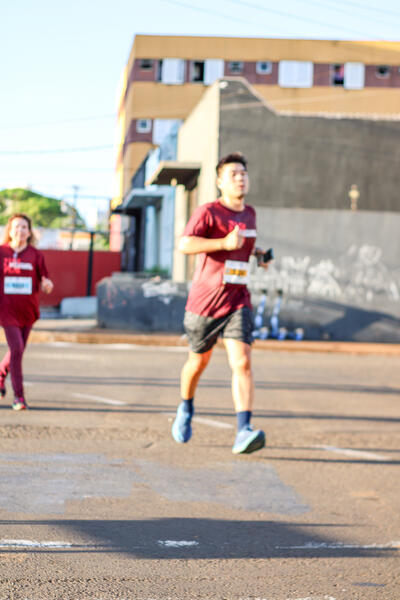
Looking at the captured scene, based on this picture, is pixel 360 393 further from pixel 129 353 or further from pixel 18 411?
pixel 129 353

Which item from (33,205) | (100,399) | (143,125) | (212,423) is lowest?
(100,399)

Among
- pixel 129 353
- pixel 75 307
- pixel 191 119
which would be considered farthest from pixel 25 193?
pixel 129 353

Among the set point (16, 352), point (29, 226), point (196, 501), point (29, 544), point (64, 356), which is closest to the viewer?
point (29, 544)

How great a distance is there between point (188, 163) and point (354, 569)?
63.0ft

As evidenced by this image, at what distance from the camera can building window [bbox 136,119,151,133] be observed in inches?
2066

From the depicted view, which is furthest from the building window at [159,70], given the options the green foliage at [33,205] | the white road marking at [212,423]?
the green foliage at [33,205]

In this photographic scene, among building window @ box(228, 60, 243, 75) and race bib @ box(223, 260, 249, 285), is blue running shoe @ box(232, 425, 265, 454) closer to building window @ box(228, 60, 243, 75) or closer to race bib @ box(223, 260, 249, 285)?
race bib @ box(223, 260, 249, 285)

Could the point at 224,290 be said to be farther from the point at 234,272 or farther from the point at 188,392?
the point at 188,392

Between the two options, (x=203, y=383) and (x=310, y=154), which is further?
(x=310, y=154)

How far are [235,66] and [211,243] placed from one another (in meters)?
47.2

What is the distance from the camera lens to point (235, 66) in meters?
50.9

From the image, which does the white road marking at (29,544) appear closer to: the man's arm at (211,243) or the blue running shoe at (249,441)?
the blue running shoe at (249,441)

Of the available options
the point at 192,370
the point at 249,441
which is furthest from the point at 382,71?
the point at 249,441

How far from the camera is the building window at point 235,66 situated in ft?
167
